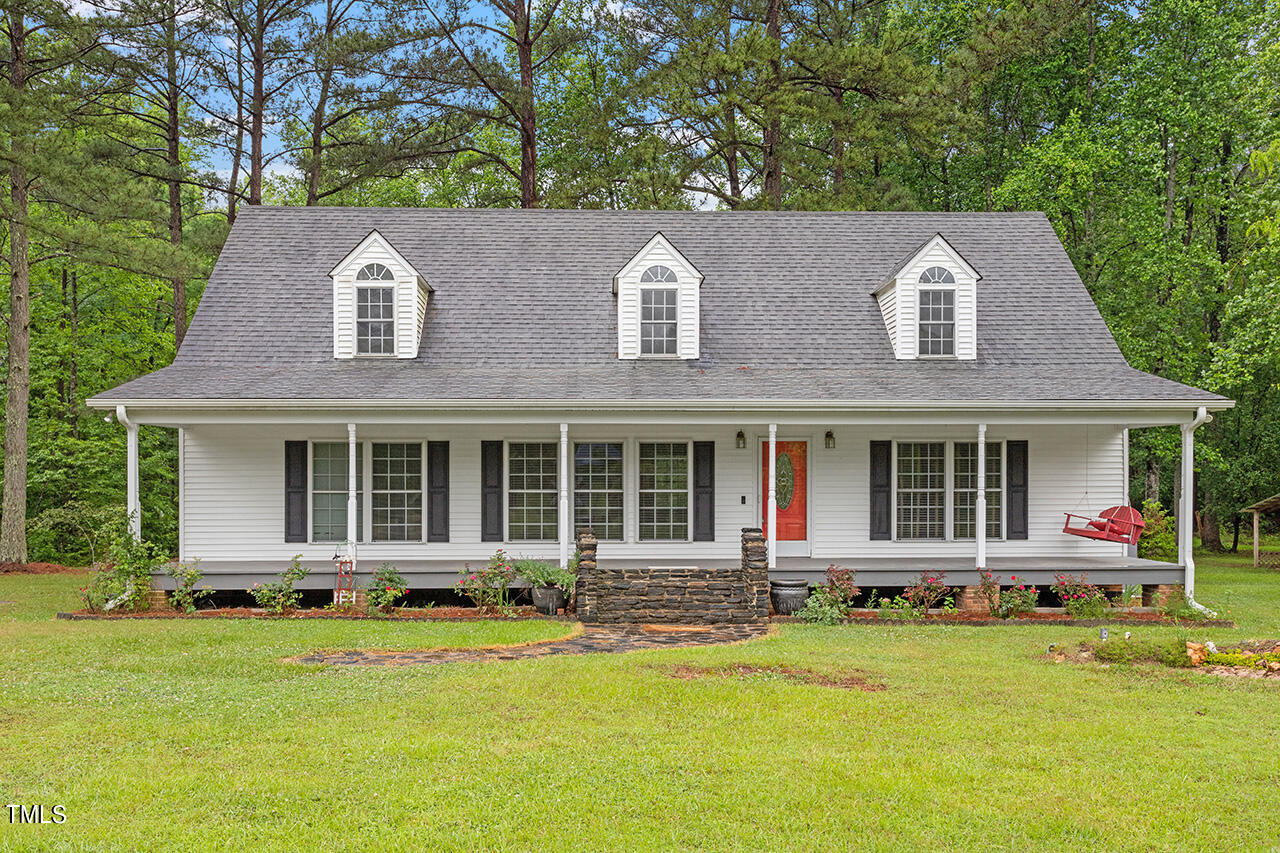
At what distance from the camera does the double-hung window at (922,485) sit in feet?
51.9

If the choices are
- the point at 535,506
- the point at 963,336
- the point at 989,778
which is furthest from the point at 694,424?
the point at 989,778

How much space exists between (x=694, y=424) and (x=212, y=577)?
7.30 metres

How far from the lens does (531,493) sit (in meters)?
15.6

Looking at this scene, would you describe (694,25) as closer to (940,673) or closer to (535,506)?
(535,506)

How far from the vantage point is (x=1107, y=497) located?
15883 mm

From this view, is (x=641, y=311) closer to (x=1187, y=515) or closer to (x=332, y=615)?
(x=332, y=615)

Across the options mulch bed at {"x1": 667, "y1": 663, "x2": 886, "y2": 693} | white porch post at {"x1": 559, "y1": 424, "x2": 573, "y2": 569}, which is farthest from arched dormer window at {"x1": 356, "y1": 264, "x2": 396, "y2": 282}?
mulch bed at {"x1": 667, "y1": 663, "x2": 886, "y2": 693}

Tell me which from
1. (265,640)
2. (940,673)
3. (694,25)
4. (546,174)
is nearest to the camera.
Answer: (940,673)

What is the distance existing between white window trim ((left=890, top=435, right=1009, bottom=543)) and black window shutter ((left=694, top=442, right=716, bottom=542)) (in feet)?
9.44

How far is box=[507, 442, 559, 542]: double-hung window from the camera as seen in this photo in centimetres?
1560

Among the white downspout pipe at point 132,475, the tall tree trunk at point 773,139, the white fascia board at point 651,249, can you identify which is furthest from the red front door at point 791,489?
the tall tree trunk at point 773,139

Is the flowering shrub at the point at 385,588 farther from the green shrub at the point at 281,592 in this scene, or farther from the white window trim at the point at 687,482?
the white window trim at the point at 687,482

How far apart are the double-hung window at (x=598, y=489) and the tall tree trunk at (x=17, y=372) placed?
1259cm

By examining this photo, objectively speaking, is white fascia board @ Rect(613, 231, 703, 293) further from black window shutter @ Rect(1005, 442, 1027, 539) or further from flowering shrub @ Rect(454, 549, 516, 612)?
black window shutter @ Rect(1005, 442, 1027, 539)
